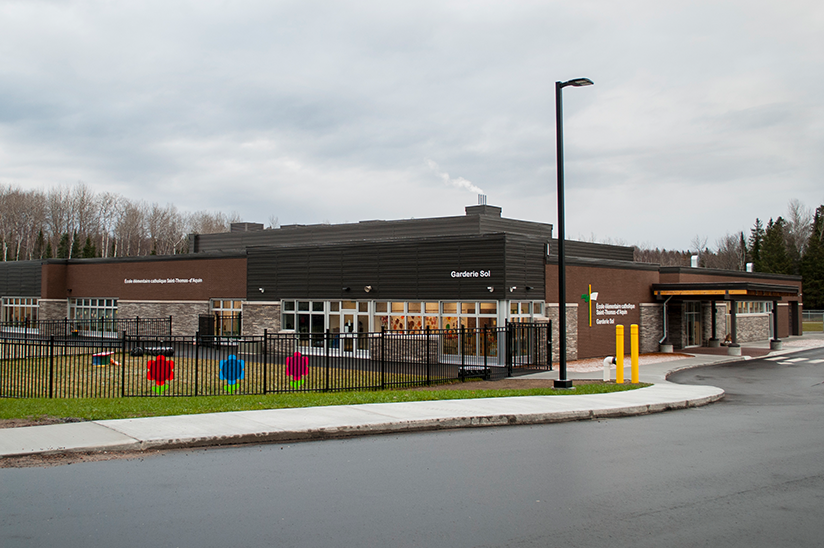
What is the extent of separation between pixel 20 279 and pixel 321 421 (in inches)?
1736

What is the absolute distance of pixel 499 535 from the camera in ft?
19.1

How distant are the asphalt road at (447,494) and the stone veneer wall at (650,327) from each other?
72.1 feet

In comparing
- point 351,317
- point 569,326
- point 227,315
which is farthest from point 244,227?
point 569,326

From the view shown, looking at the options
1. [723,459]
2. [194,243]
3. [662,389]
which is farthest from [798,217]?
[723,459]

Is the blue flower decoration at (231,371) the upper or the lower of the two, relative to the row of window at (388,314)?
lower

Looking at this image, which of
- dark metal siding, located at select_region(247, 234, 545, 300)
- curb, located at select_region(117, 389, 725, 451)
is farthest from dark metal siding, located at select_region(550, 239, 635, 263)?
curb, located at select_region(117, 389, 725, 451)

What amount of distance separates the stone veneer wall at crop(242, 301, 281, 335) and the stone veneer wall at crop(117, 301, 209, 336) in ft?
14.0

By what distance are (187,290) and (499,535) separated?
33.6 meters

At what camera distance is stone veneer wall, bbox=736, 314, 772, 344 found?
132ft

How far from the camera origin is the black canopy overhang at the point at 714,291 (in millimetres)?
30516

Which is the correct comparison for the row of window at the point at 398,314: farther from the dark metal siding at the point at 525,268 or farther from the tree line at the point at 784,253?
the tree line at the point at 784,253

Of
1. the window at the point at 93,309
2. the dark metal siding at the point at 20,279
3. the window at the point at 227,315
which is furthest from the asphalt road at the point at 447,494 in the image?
the dark metal siding at the point at 20,279

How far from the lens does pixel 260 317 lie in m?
32.1

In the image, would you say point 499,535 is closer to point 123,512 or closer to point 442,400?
point 123,512
